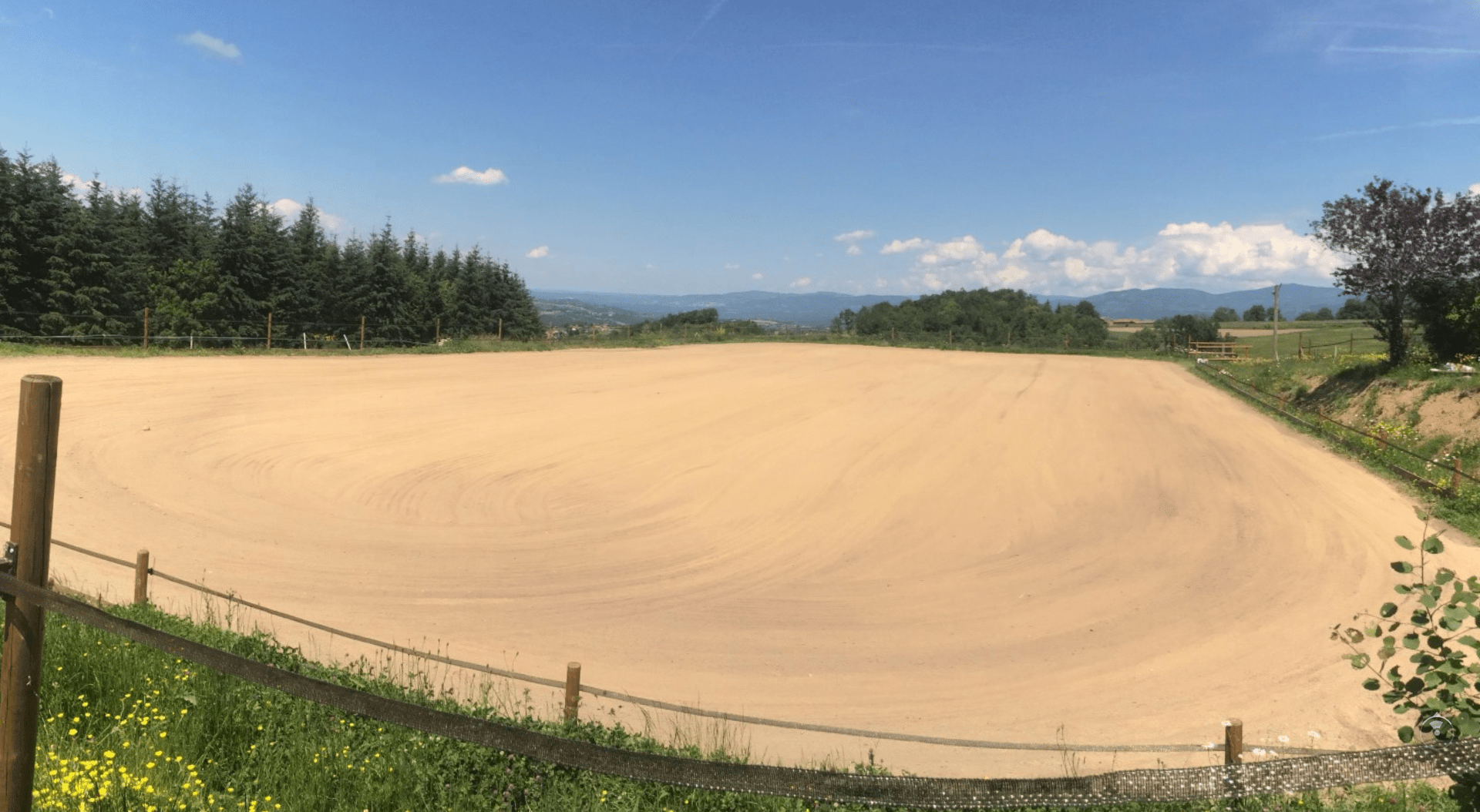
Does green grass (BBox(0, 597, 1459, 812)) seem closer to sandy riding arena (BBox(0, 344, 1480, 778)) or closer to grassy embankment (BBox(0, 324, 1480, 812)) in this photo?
grassy embankment (BBox(0, 324, 1480, 812))

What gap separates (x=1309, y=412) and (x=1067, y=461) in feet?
37.4

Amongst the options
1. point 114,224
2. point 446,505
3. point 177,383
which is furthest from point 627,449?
point 114,224

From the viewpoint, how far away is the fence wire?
9.99ft

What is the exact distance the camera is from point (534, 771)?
194 inches

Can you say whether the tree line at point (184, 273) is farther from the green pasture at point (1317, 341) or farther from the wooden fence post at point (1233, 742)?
the green pasture at point (1317, 341)

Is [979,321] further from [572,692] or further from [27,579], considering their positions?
[27,579]

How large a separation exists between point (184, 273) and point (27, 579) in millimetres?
45125

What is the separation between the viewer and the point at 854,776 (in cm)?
323

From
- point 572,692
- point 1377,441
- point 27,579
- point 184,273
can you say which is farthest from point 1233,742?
point 184,273

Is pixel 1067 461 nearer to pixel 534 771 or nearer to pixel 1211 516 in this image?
pixel 1211 516

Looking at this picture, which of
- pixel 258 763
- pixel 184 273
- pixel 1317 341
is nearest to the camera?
pixel 258 763

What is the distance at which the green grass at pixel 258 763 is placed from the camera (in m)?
3.99

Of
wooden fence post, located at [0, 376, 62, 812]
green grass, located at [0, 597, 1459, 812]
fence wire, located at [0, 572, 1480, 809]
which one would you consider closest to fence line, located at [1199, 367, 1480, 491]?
green grass, located at [0, 597, 1459, 812]

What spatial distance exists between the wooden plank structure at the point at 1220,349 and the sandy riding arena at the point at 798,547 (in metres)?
34.3
